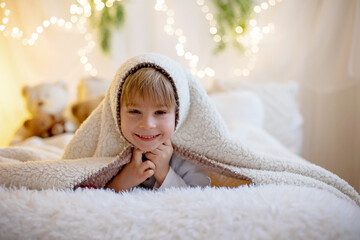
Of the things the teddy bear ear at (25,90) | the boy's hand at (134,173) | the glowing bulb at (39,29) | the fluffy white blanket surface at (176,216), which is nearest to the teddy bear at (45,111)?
the teddy bear ear at (25,90)

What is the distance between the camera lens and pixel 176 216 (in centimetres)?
64

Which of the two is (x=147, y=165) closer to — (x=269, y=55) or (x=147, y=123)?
(x=147, y=123)

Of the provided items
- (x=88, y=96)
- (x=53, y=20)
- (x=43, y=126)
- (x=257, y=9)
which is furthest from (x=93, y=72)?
(x=257, y=9)

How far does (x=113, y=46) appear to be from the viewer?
210 cm

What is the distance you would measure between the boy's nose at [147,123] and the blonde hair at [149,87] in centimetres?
5

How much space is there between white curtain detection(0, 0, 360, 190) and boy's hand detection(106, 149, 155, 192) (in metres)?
1.10

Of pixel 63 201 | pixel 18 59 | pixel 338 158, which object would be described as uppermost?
pixel 18 59

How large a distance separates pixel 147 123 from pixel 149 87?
0.10 metres

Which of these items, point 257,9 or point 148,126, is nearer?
point 148,126

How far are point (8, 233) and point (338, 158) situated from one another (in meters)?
1.76

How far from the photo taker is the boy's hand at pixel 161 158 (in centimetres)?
92

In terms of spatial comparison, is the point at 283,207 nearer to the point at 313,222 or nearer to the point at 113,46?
the point at 313,222

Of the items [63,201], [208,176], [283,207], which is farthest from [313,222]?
[63,201]

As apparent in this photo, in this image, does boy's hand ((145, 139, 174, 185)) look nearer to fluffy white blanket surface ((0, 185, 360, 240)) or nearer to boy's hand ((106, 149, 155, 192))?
boy's hand ((106, 149, 155, 192))
